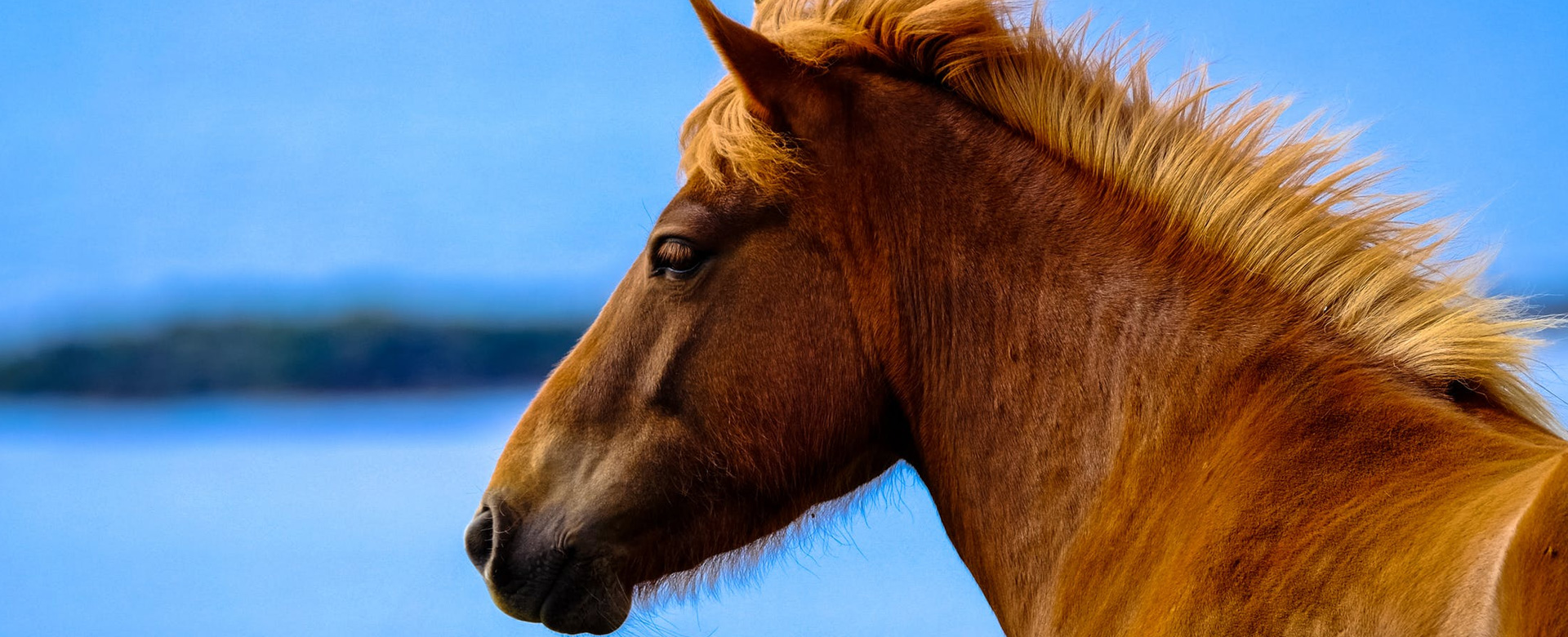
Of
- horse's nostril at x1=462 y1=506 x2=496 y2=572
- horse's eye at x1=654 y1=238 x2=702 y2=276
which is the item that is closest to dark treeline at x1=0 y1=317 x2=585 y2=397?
horse's nostril at x1=462 y1=506 x2=496 y2=572

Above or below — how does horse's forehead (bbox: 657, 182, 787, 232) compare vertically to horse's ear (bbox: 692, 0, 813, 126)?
below

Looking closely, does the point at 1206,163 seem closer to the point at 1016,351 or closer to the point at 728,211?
the point at 1016,351

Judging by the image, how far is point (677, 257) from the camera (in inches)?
57.7

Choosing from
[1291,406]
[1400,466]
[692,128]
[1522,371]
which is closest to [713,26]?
[692,128]

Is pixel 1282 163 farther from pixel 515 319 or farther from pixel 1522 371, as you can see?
pixel 515 319

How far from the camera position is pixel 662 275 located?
4.91ft

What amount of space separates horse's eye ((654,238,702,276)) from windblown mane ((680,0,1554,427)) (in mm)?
106

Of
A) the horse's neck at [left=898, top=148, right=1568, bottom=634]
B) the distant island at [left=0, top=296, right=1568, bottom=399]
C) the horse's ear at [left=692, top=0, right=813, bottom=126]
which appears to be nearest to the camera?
the horse's neck at [left=898, top=148, right=1568, bottom=634]

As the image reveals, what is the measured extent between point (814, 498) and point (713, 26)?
2.22ft

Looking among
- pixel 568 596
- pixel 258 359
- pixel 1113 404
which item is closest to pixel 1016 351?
pixel 1113 404

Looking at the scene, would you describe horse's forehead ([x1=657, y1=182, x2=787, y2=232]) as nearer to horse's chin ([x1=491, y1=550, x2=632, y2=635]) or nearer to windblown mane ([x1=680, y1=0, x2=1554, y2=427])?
windblown mane ([x1=680, y1=0, x2=1554, y2=427])

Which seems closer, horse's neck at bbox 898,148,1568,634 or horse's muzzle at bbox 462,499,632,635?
horse's neck at bbox 898,148,1568,634

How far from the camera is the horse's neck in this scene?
1.13 metres

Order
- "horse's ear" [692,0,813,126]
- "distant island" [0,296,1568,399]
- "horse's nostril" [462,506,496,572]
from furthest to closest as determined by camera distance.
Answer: "distant island" [0,296,1568,399] → "horse's nostril" [462,506,496,572] → "horse's ear" [692,0,813,126]
